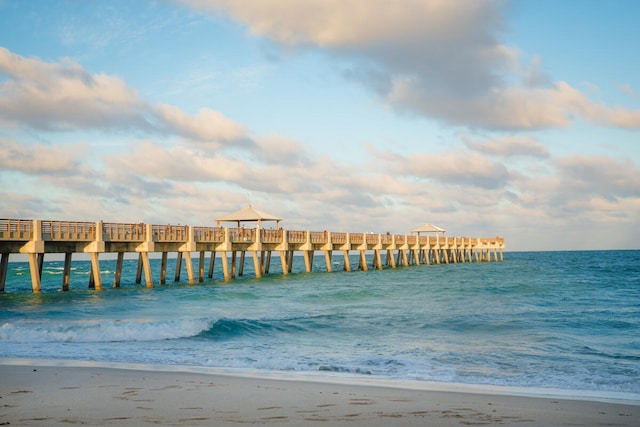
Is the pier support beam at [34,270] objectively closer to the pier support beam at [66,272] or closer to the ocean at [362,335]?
the ocean at [362,335]

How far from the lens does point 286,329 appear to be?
18000 mm

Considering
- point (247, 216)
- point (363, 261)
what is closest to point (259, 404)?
point (247, 216)

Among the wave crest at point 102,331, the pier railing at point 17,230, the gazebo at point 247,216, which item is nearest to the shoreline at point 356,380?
the wave crest at point 102,331

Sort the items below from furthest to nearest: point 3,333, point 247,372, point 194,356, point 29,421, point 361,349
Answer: point 3,333
point 361,349
point 194,356
point 247,372
point 29,421

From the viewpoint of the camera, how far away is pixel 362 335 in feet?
54.6

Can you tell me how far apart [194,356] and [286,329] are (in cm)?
560

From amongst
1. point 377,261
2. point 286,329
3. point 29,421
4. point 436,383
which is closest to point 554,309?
point 286,329

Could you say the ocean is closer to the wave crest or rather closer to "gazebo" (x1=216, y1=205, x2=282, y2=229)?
the wave crest

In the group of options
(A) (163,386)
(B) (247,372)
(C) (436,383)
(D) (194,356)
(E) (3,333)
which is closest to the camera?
(A) (163,386)

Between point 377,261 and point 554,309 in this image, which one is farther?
point 377,261

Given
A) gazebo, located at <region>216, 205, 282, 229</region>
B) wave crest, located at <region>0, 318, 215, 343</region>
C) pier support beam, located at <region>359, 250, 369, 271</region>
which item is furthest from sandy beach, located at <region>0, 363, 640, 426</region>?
pier support beam, located at <region>359, 250, 369, 271</region>

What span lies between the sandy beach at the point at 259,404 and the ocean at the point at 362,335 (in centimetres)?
184

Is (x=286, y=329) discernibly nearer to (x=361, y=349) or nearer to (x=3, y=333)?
(x=361, y=349)

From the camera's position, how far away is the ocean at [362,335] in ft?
36.6
